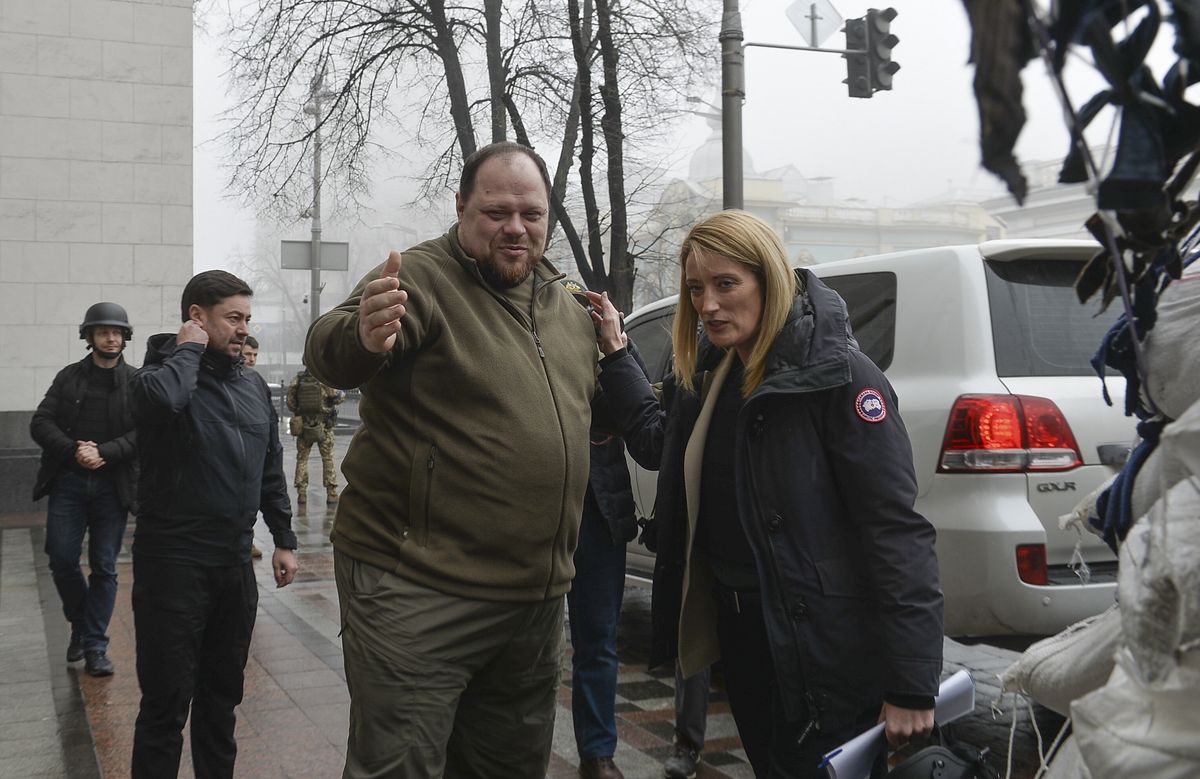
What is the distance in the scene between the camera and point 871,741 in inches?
92.3

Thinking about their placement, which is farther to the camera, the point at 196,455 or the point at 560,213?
the point at 560,213

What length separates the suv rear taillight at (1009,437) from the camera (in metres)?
4.32

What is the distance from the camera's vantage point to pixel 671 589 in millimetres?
2967

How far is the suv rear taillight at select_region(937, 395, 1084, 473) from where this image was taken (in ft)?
14.2

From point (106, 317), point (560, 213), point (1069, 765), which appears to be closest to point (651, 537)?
point (1069, 765)

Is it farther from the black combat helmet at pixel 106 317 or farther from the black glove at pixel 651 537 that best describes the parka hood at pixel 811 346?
the black combat helmet at pixel 106 317

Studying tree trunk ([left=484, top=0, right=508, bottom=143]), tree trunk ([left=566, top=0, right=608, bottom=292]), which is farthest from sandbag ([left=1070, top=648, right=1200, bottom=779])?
tree trunk ([left=484, top=0, right=508, bottom=143])

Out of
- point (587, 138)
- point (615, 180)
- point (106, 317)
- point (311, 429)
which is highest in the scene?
point (587, 138)

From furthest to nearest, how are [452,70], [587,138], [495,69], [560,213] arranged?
[452,70], [495,69], [560,213], [587,138]

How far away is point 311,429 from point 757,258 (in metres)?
12.8

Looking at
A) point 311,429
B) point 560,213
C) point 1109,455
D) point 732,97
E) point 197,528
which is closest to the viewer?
point 197,528

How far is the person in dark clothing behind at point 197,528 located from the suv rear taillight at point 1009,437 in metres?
2.45

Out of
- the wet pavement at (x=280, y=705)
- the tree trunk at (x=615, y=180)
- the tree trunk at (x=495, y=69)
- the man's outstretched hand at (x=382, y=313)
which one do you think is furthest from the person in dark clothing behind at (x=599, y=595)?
the tree trunk at (x=495, y=69)

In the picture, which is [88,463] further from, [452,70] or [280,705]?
[452,70]
